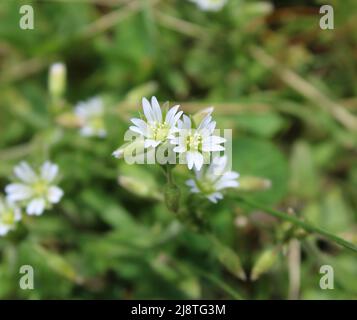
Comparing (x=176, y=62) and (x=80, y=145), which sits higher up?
(x=176, y=62)

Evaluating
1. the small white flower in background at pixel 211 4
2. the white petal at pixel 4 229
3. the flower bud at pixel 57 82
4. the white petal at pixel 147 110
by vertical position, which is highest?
the small white flower in background at pixel 211 4

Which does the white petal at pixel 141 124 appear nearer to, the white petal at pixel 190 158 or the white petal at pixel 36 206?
the white petal at pixel 190 158

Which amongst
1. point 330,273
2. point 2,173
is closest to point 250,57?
point 330,273

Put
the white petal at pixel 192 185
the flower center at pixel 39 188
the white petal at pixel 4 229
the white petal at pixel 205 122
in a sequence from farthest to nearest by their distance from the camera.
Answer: the flower center at pixel 39 188, the white petal at pixel 4 229, the white petal at pixel 192 185, the white petal at pixel 205 122

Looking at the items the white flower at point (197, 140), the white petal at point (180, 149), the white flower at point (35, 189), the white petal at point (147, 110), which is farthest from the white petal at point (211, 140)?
the white flower at point (35, 189)

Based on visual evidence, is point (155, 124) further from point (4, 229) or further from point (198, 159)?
point (4, 229)

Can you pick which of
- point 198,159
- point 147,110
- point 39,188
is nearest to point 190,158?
point 198,159

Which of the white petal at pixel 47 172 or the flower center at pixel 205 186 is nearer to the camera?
the flower center at pixel 205 186

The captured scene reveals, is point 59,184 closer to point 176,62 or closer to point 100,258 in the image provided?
point 100,258
